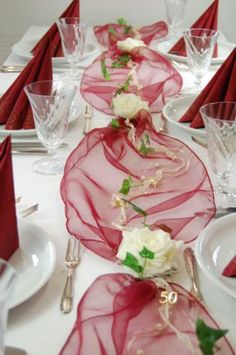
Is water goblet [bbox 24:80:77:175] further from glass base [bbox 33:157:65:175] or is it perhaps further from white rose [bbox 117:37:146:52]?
white rose [bbox 117:37:146:52]

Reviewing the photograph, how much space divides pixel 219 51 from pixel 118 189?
3.64 ft

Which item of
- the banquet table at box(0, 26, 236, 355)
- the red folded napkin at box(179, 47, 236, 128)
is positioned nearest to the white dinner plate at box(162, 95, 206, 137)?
the red folded napkin at box(179, 47, 236, 128)

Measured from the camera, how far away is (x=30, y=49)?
1822 mm

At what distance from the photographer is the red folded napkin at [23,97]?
3.81 feet

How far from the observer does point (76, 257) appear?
750mm

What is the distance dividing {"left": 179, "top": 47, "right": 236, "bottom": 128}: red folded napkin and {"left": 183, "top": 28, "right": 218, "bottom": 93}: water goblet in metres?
0.26

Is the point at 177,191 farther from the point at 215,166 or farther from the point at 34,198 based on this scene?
the point at 34,198

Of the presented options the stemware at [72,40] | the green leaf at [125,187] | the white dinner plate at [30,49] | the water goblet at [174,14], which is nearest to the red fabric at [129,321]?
the green leaf at [125,187]

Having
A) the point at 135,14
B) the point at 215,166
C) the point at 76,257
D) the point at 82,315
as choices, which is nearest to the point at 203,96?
the point at 215,166

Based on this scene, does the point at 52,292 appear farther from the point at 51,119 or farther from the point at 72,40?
the point at 72,40

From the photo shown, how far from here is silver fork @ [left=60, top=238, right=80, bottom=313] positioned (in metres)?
0.65

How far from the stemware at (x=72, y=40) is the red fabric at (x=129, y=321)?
1.04 m

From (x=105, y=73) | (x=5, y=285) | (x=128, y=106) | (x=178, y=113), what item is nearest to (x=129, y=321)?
(x=5, y=285)

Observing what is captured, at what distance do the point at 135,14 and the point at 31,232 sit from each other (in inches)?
79.5
